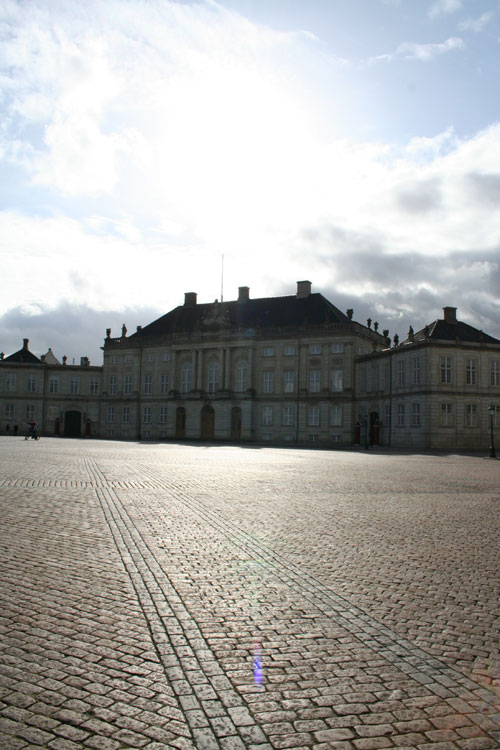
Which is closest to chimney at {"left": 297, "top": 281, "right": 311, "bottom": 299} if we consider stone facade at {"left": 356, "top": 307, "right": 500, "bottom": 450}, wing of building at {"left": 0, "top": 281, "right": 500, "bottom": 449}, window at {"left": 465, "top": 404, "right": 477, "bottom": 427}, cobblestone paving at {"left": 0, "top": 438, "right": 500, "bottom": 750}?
wing of building at {"left": 0, "top": 281, "right": 500, "bottom": 449}

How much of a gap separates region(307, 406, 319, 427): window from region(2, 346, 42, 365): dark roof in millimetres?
35627

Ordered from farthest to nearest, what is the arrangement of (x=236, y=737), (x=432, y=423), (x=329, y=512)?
(x=432, y=423) < (x=329, y=512) < (x=236, y=737)

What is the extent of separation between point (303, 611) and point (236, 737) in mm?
2248

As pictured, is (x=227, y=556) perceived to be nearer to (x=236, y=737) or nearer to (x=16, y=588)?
(x=16, y=588)

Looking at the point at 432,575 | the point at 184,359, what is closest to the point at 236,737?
the point at 432,575

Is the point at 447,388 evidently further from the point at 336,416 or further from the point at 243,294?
the point at 243,294

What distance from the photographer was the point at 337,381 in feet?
198

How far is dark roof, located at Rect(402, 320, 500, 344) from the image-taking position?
50.3 m

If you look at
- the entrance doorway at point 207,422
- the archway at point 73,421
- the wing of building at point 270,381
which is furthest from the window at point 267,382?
the archway at point 73,421

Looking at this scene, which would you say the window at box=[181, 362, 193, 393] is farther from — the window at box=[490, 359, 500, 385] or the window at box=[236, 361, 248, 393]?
the window at box=[490, 359, 500, 385]

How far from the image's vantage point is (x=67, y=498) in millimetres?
13000

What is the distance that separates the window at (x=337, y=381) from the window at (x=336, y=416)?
1705mm

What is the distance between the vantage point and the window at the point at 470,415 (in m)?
48.8

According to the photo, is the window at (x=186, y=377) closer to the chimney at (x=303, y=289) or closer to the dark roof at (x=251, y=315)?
the dark roof at (x=251, y=315)
